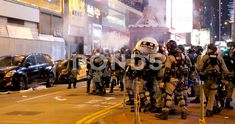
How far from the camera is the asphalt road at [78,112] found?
1091 centimetres

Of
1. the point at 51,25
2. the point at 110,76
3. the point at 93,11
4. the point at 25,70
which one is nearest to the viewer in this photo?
the point at 110,76

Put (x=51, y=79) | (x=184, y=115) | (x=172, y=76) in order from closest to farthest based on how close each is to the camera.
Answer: (x=172, y=76)
(x=184, y=115)
(x=51, y=79)

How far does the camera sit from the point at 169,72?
10664mm

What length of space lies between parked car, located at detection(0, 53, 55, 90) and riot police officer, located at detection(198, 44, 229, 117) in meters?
10.5

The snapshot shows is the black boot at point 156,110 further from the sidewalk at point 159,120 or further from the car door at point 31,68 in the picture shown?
the car door at point 31,68

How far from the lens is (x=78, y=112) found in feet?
41.7

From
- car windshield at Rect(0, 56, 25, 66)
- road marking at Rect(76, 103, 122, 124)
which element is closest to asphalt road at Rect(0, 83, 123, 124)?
road marking at Rect(76, 103, 122, 124)

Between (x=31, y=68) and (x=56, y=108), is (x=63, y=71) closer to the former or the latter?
(x=31, y=68)

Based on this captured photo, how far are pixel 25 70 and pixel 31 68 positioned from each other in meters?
0.63

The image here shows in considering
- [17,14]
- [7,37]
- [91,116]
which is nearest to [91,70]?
[91,116]

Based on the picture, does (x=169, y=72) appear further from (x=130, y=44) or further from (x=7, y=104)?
(x=130, y=44)

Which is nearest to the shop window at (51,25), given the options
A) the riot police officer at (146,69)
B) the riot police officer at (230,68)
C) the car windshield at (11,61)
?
the car windshield at (11,61)

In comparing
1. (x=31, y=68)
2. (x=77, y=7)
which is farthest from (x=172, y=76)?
(x=77, y=7)

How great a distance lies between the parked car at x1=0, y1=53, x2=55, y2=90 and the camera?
19812 millimetres
